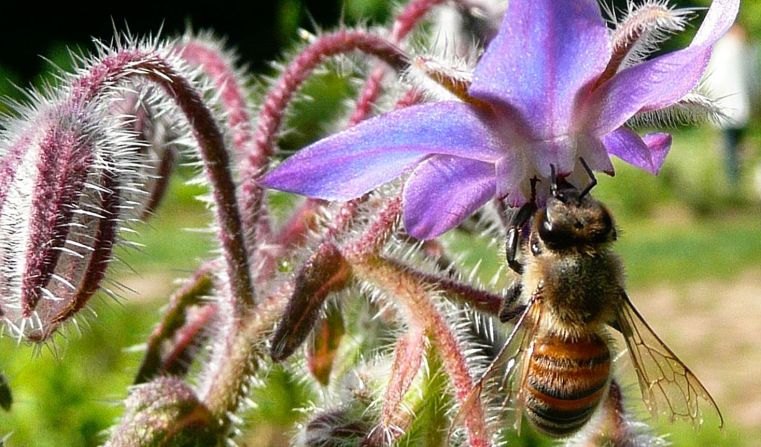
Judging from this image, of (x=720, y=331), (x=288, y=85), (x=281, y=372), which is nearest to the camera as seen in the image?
(x=288, y=85)

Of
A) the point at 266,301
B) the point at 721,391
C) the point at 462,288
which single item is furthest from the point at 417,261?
the point at 721,391

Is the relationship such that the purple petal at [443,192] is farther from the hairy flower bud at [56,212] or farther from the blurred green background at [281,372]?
the hairy flower bud at [56,212]

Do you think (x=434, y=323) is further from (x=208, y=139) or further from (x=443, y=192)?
(x=208, y=139)

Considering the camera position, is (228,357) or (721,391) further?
(721,391)

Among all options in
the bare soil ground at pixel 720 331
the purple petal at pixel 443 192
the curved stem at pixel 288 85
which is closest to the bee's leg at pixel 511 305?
the purple petal at pixel 443 192

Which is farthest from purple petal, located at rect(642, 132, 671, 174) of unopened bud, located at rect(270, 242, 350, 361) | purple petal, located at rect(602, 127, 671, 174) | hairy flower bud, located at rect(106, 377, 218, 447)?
hairy flower bud, located at rect(106, 377, 218, 447)

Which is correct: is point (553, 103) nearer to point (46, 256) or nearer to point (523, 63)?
point (523, 63)

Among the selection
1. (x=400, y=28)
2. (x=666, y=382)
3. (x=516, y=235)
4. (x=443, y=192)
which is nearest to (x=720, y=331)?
(x=400, y=28)
